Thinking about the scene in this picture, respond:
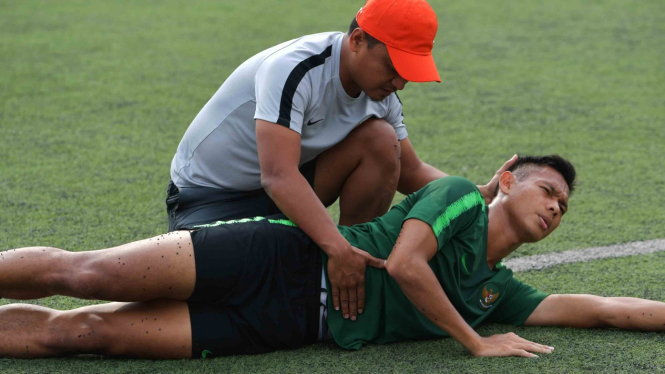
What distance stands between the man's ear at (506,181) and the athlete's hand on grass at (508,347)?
0.54m

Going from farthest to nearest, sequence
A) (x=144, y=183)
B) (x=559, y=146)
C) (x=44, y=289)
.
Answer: (x=559, y=146) < (x=144, y=183) < (x=44, y=289)

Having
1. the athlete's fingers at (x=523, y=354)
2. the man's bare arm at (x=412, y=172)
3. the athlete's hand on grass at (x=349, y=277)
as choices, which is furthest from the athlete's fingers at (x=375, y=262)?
the man's bare arm at (x=412, y=172)

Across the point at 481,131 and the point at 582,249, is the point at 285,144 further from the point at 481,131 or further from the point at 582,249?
the point at 481,131

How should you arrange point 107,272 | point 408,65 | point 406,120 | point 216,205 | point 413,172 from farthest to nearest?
point 406,120 < point 413,172 < point 216,205 < point 408,65 < point 107,272

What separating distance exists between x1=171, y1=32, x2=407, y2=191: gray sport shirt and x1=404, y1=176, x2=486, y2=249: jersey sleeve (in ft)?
1.52

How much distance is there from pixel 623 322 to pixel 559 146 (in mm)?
2413

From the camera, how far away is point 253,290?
2.69 meters

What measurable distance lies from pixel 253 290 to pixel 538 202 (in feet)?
3.34

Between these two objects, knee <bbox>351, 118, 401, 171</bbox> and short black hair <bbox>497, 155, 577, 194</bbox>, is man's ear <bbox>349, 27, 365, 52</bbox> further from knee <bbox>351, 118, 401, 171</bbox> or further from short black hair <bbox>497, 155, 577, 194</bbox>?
short black hair <bbox>497, 155, 577, 194</bbox>

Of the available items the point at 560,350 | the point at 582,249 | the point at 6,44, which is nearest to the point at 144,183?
the point at 582,249

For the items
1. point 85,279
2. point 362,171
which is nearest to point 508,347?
point 362,171

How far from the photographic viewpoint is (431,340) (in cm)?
286

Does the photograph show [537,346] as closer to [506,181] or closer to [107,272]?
[506,181]

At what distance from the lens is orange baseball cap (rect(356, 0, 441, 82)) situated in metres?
2.79
